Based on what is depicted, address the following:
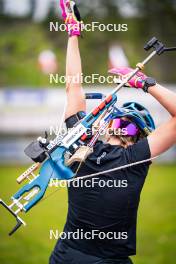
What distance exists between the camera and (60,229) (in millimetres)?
9695

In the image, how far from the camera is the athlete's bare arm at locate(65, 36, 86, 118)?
4605 millimetres

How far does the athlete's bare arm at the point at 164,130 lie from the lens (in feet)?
14.0

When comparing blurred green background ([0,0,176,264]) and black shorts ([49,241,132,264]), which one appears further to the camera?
blurred green background ([0,0,176,264])

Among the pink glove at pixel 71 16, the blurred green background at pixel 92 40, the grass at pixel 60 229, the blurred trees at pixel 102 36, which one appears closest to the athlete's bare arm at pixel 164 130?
the pink glove at pixel 71 16

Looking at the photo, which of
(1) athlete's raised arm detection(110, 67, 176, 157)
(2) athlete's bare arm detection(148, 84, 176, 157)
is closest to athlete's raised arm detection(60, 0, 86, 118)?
(1) athlete's raised arm detection(110, 67, 176, 157)

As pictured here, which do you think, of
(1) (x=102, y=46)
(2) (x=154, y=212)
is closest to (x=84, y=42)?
(1) (x=102, y=46)

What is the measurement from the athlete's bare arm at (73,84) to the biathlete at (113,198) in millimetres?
283

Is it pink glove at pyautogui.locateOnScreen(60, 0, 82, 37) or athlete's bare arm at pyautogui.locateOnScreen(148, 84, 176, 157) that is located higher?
pink glove at pyautogui.locateOnScreen(60, 0, 82, 37)

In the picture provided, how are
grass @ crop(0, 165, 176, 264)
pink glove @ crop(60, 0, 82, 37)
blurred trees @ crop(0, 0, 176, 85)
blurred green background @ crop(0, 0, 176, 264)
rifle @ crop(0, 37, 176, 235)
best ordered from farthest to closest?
blurred trees @ crop(0, 0, 176, 85) < blurred green background @ crop(0, 0, 176, 264) < grass @ crop(0, 165, 176, 264) < pink glove @ crop(60, 0, 82, 37) < rifle @ crop(0, 37, 176, 235)

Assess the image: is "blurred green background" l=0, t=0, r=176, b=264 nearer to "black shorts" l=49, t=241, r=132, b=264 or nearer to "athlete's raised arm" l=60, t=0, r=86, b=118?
"athlete's raised arm" l=60, t=0, r=86, b=118

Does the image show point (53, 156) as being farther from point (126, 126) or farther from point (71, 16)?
point (71, 16)

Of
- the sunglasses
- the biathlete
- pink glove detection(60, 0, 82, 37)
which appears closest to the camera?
the biathlete

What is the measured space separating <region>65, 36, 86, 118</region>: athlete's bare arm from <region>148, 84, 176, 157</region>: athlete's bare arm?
53 centimetres

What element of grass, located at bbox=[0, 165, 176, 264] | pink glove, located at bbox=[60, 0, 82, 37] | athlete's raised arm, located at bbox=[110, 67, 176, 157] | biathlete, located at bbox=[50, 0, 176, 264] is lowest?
grass, located at bbox=[0, 165, 176, 264]
